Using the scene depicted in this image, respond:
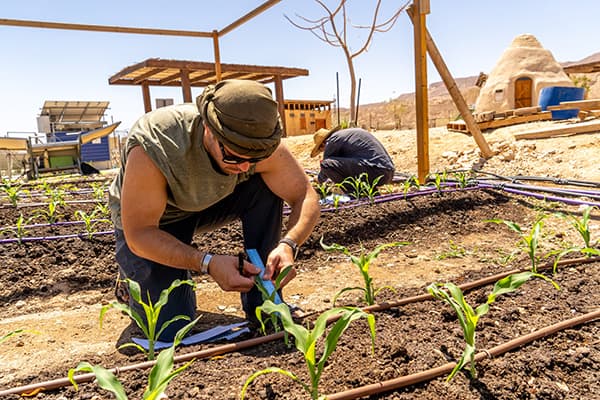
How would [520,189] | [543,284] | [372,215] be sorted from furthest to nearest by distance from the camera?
1. [520,189]
2. [372,215]
3. [543,284]

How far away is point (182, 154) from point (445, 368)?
1.17 metres

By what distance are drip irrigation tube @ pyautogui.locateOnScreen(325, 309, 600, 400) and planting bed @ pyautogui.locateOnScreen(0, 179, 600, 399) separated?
0.06 feet

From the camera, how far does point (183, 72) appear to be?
9.22 metres

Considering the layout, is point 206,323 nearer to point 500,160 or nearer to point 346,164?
point 346,164

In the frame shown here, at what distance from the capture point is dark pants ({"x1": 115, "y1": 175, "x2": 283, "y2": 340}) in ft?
6.63

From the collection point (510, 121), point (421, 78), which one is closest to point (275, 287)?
point (421, 78)

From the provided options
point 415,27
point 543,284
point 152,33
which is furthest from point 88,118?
point 543,284

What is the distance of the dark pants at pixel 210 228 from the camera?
2.02m

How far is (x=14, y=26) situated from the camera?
5.03 metres

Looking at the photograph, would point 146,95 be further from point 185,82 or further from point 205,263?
point 205,263

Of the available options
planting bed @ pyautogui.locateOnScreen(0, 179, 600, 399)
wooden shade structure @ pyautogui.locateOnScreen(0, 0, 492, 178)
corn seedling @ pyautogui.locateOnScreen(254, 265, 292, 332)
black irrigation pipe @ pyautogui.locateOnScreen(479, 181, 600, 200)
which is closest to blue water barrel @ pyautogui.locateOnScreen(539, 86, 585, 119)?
wooden shade structure @ pyautogui.locateOnScreen(0, 0, 492, 178)

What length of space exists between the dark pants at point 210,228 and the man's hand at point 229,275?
0.44m

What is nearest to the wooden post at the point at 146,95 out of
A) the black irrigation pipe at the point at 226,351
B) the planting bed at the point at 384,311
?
the planting bed at the point at 384,311

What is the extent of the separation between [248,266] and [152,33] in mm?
4972
